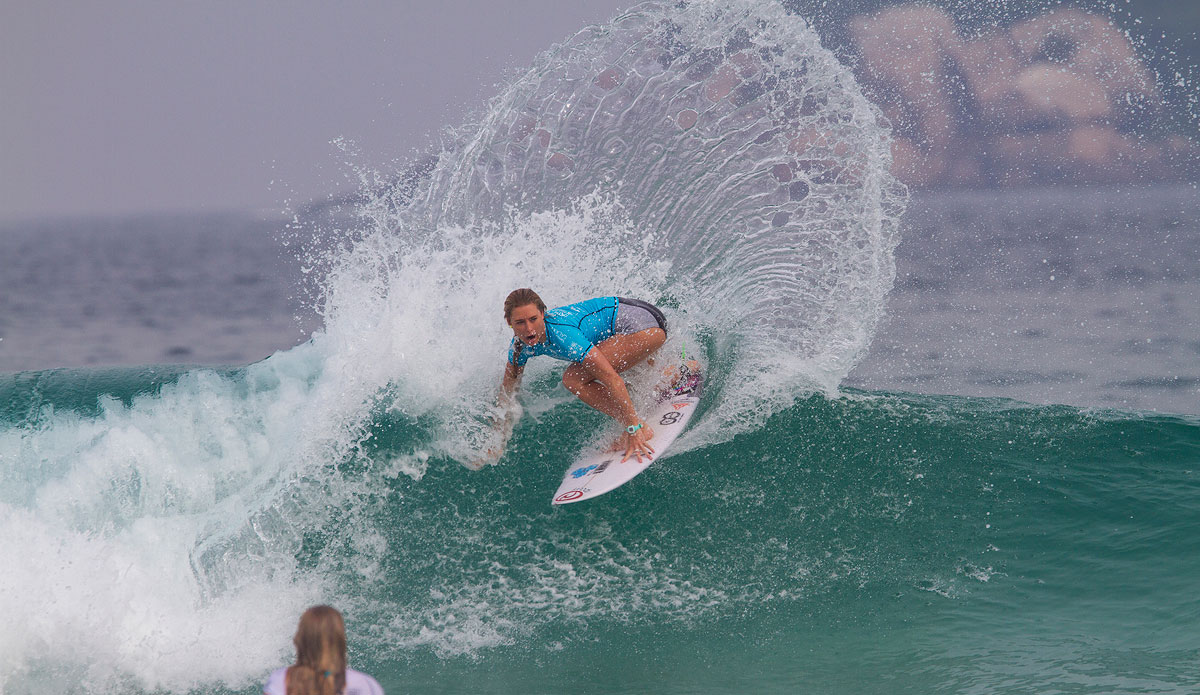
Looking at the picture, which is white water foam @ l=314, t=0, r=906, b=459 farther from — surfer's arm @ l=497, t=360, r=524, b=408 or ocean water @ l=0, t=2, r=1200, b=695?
surfer's arm @ l=497, t=360, r=524, b=408

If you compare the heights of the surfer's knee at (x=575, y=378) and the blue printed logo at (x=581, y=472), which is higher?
the surfer's knee at (x=575, y=378)

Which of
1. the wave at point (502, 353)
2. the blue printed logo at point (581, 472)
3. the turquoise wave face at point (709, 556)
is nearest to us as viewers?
the turquoise wave face at point (709, 556)

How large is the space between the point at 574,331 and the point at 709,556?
5.32ft

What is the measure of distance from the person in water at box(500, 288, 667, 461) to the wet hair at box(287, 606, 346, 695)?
245 centimetres

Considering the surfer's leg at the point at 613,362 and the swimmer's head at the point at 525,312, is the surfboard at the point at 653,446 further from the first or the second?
the swimmer's head at the point at 525,312

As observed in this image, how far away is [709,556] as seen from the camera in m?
5.26

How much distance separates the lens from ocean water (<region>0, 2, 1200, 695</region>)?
452cm

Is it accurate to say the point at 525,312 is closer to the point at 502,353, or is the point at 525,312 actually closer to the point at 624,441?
the point at 624,441

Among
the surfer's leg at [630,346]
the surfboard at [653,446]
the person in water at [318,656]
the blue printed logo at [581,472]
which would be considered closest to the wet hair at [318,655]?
the person in water at [318,656]

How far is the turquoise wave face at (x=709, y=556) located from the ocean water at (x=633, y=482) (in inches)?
0.9

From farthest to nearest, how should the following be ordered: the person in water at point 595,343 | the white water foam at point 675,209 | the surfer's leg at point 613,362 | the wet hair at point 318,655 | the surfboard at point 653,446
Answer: the white water foam at point 675,209 < the surfer's leg at point 613,362 < the surfboard at point 653,446 < the person in water at point 595,343 < the wet hair at point 318,655

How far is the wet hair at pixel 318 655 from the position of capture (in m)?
2.62

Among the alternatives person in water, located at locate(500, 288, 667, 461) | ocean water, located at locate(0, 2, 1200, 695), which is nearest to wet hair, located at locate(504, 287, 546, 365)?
person in water, located at locate(500, 288, 667, 461)

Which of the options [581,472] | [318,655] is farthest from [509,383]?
[318,655]
